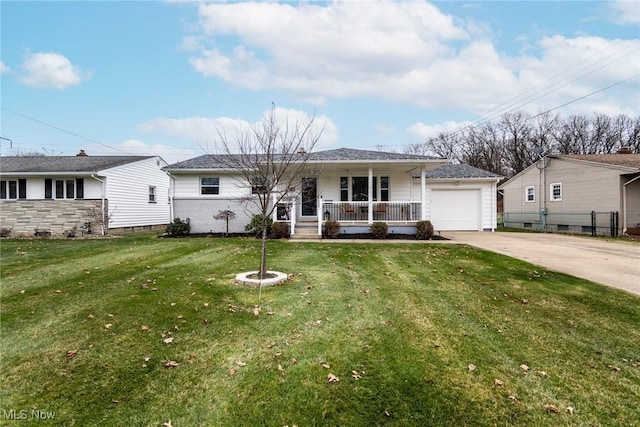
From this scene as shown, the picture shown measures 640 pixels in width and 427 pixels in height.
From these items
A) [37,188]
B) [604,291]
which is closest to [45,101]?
[37,188]

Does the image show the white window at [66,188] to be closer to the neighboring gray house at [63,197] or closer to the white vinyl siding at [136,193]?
the neighboring gray house at [63,197]

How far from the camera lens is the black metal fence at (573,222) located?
15.4 meters

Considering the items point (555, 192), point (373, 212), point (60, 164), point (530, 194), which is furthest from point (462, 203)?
point (60, 164)

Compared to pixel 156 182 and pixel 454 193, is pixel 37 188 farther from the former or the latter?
pixel 454 193

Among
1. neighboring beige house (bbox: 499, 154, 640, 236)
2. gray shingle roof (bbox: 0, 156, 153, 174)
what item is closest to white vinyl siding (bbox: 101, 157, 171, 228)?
gray shingle roof (bbox: 0, 156, 153, 174)

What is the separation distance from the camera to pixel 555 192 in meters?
19.2

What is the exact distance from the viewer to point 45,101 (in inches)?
801

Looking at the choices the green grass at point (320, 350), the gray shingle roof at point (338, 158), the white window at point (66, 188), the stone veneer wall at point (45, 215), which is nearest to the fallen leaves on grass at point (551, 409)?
the green grass at point (320, 350)

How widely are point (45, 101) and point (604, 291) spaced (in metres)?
27.6

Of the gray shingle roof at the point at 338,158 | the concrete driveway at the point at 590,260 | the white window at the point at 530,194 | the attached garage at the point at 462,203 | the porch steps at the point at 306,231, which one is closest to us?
the concrete driveway at the point at 590,260

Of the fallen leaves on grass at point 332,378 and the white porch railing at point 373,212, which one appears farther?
the white porch railing at point 373,212

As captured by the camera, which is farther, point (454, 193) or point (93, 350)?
point (454, 193)

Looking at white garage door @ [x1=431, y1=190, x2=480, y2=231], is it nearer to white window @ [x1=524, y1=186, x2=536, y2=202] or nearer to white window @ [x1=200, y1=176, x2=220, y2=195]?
white window @ [x1=524, y1=186, x2=536, y2=202]

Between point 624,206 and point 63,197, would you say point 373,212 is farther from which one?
point 63,197
